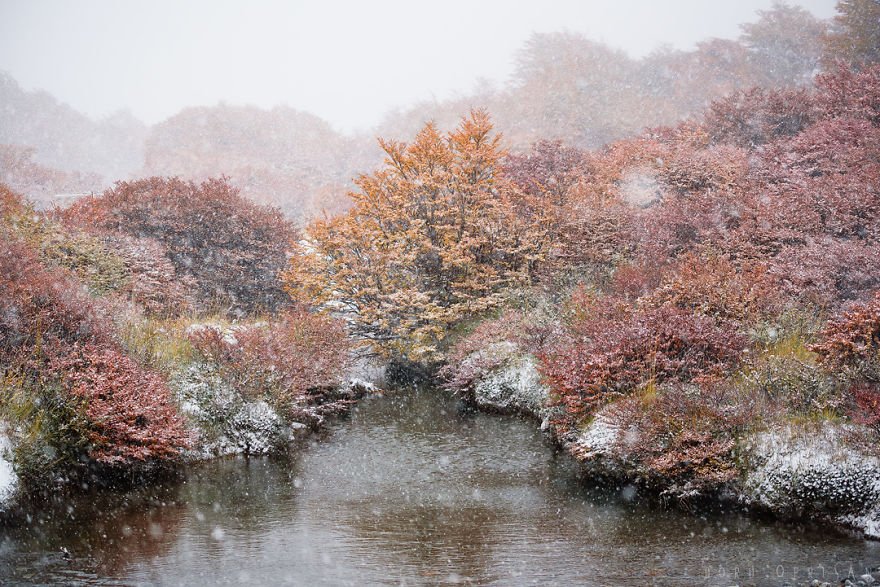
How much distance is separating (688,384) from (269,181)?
31.9m

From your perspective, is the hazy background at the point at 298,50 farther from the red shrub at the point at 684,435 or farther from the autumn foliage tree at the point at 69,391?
the red shrub at the point at 684,435

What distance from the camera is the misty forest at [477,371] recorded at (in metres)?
6.46

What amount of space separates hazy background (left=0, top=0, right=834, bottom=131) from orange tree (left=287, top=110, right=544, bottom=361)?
3057cm

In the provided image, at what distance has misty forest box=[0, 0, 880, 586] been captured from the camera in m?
6.46

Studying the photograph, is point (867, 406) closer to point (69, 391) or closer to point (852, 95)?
point (69, 391)

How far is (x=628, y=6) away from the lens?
2076 inches

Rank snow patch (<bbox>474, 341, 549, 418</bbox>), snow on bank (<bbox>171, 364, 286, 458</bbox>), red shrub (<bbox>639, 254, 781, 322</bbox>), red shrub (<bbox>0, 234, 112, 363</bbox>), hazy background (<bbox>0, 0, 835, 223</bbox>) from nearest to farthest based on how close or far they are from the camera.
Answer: red shrub (<bbox>0, 234, 112, 363</bbox>)
snow on bank (<bbox>171, 364, 286, 458</bbox>)
red shrub (<bbox>639, 254, 781, 322</bbox>)
snow patch (<bbox>474, 341, 549, 418</bbox>)
hazy background (<bbox>0, 0, 835, 223</bbox>)

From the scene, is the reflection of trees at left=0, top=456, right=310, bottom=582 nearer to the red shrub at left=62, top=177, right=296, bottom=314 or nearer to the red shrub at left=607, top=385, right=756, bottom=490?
the red shrub at left=607, top=385, right=756, bottom=490

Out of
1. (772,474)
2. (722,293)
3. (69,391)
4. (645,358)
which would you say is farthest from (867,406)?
(69,391)

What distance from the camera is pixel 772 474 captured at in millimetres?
7020

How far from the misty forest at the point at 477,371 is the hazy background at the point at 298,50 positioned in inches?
1212

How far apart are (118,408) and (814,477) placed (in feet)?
30.4

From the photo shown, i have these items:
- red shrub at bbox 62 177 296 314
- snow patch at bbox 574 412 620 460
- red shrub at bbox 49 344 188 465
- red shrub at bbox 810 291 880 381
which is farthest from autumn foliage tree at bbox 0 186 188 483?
red shrub at bbox 810 291 880 381

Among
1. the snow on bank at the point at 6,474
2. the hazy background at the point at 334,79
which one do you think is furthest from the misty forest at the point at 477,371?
the hazy background at the point at 334,79
